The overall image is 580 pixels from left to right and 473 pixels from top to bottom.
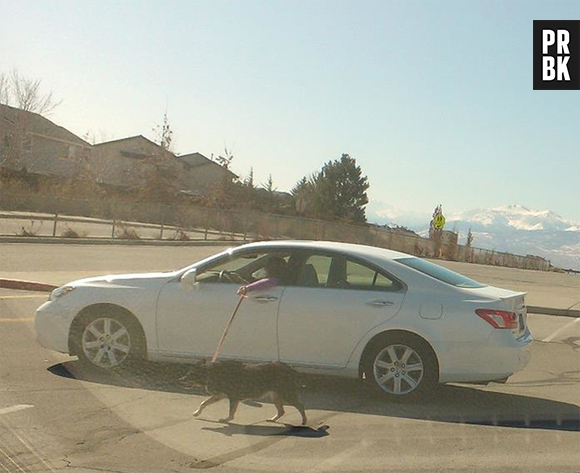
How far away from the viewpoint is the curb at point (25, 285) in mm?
15652

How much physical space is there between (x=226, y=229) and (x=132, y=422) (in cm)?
3736

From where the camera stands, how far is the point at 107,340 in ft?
28.9

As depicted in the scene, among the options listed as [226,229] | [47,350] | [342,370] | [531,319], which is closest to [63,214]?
[226,229]

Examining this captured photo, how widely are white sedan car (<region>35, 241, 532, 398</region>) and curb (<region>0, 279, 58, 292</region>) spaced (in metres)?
6.84

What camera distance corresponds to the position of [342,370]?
8266 millimetres

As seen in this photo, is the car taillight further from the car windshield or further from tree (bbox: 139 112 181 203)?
tree (bbox: 139 112 181 203)

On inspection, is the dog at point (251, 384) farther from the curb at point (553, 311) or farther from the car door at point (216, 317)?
the curb at point (553, 311)

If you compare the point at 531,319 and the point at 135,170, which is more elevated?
the point at 135,170

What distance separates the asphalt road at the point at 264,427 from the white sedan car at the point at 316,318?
35 centimetres

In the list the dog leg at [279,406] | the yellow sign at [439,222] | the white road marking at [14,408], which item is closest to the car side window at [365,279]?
the dog leg at [279,406]

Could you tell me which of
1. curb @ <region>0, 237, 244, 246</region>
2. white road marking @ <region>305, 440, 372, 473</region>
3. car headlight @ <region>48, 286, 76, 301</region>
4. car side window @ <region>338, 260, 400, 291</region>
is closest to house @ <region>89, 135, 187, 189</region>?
curb @ <region>0, 237, 244, 246</region>

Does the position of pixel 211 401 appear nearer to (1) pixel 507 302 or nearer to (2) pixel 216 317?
(2) pixel 216 317

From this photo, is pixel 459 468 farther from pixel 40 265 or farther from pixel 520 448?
pixel 40 265

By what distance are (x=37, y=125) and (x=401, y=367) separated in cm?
6137
